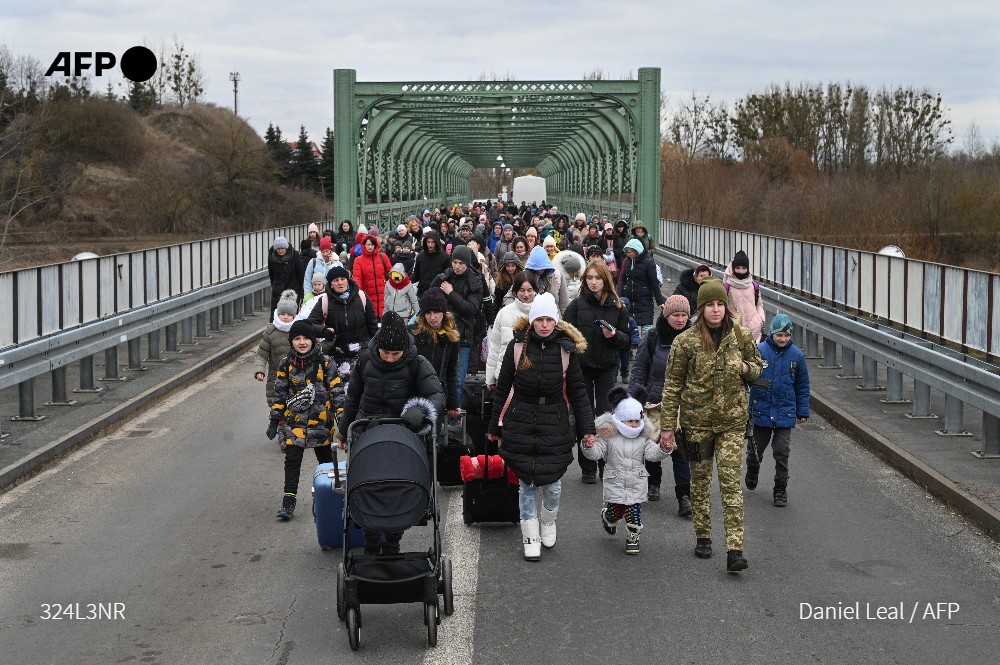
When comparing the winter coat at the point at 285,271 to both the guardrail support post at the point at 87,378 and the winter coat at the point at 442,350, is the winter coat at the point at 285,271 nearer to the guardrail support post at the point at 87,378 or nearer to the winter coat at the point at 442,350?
the guardrail support post at the point at 87,378

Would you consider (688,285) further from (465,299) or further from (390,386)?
(390,386)

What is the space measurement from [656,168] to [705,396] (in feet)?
92.7

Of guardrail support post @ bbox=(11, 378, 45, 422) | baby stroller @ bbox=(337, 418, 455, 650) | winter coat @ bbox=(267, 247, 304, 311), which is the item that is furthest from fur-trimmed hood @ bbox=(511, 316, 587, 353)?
winter coat @ bbox=(267, 247, 304, 311)

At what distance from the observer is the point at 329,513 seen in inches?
338

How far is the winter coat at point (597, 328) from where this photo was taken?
10812 millimetres

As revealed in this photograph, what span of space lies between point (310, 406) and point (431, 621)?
10.1 ft

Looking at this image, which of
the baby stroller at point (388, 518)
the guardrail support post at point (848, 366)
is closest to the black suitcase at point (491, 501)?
the baby stroller at point (388, 518)

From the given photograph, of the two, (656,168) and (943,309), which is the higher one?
(656,168)

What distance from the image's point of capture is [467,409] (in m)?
10.6

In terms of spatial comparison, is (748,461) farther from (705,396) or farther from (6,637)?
(6,637)

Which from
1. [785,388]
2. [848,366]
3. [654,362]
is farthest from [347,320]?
[848,366]

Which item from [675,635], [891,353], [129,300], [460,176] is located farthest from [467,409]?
[460,176]

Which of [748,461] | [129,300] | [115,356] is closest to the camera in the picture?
[748,461]

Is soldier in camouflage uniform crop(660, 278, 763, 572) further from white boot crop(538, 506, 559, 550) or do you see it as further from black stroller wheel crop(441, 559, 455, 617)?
black stroller wheel crop(441, 559, 455, 617)
